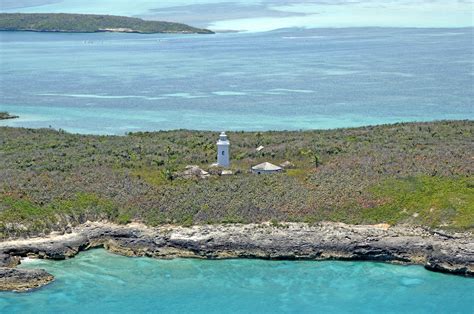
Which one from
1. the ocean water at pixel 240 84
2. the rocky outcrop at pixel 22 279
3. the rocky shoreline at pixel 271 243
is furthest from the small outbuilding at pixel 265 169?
the ocean water at pixel 240 84

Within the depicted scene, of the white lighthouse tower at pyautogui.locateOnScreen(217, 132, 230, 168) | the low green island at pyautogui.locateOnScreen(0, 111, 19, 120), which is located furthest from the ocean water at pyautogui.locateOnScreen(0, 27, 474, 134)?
the white lighthouse tower at pyautogui.locateOnScreen(217, 132, 230, 168)

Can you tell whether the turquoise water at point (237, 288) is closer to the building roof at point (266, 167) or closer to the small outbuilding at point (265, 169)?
the small outbuilding at point (265, 169)

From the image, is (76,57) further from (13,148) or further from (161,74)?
(13,148)

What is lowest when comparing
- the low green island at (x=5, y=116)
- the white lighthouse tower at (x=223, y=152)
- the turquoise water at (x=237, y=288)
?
the turquoise water at (x=237, y=288)

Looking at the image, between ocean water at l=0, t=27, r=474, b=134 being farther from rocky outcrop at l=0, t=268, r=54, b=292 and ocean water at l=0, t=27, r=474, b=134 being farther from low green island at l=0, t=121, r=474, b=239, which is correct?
rocky outcrop at l=0, t=268, r=54, b=292

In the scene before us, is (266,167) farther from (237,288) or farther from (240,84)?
(240,84)
